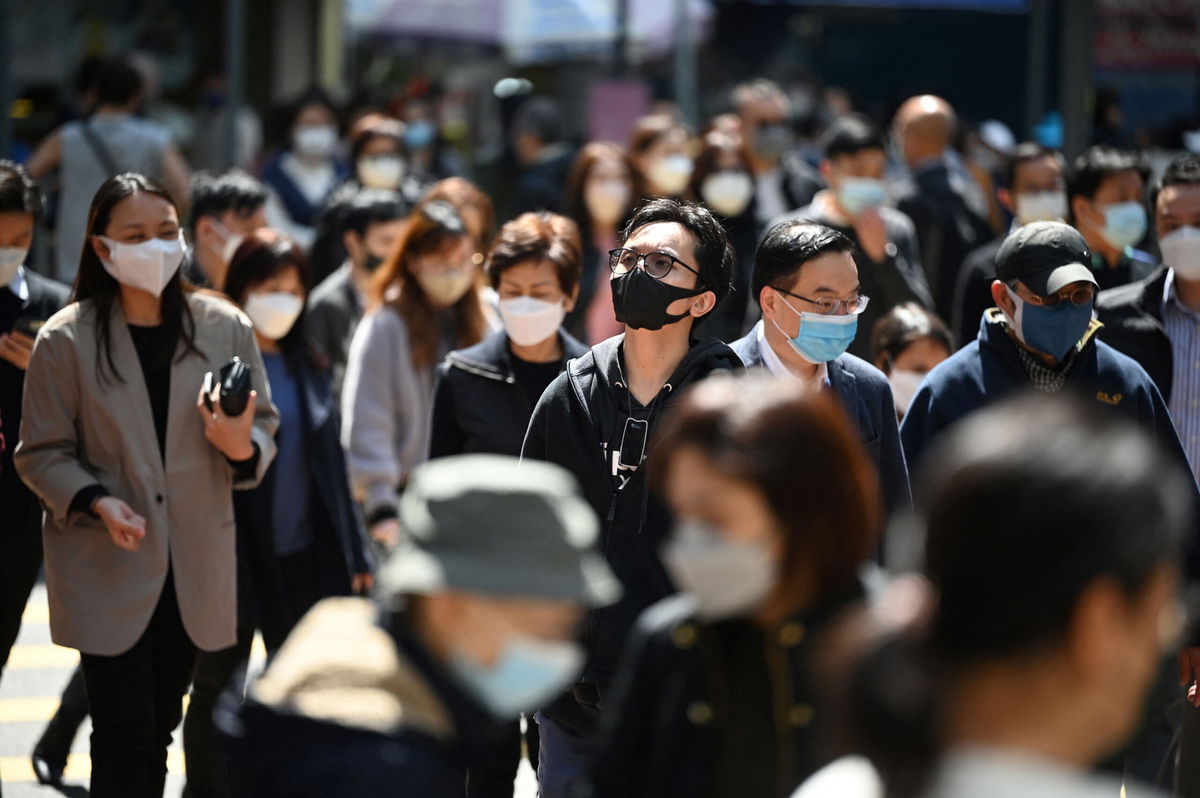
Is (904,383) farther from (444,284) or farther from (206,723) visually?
(206,723)

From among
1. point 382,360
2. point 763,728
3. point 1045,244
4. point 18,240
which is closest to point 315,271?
point 382,360

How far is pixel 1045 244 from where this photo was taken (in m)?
4.97

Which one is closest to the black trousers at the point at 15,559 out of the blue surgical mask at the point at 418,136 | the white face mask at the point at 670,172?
the white face mask at the point at 670,172

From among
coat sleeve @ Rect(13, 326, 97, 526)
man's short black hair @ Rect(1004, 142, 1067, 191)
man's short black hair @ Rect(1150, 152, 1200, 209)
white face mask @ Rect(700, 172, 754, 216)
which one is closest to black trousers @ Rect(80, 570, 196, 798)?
coat sleeve @ Rect(13, 326, 97, 526)

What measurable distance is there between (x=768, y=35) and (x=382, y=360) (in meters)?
15.8

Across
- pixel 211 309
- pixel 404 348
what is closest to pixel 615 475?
pixel 211 309

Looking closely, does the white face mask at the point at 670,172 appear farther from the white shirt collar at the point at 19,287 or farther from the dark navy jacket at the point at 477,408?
the white shirt collar at the point at 19,287

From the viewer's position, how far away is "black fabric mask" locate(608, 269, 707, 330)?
451 centimetres

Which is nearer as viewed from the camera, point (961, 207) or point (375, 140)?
point (961, 207)

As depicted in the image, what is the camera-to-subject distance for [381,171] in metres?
10.3

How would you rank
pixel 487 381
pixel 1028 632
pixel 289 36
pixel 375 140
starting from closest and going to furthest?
1. pixel 1028 632
2. pixel 487 381
3. pixel 375 140
4. pixel 289 36

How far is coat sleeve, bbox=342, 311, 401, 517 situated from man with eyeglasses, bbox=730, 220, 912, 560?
6.49 ft

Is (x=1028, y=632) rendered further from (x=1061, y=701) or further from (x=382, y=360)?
(x=382, y=360)

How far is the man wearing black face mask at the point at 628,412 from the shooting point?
4336 millimetres
